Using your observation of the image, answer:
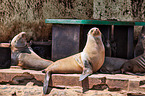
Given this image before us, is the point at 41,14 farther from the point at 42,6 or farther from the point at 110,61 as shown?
the point at 110,61

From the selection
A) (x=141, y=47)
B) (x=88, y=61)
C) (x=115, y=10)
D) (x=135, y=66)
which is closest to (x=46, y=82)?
(x=88, y=61)

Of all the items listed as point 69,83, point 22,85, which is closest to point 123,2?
point 69,83

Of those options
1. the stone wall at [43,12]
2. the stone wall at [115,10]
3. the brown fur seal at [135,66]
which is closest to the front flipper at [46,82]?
the stone wall at [43,12]

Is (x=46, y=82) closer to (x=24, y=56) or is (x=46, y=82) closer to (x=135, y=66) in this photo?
(x=24, y=56)

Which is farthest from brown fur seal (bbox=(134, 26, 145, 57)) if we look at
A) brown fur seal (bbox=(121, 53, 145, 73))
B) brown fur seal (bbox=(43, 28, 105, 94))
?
brown fur seal (bbox=(43, 28, 105, 94))

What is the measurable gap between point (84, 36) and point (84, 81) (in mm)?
1482

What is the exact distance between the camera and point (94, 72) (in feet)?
15.2

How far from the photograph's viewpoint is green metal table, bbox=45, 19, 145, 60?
5.11m

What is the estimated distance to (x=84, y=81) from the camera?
167 inches

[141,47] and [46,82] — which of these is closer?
[46,82]

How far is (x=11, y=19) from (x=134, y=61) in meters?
3.60

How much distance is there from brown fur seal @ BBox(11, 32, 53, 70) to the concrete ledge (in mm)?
448

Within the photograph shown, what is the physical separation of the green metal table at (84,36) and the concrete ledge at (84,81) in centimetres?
91

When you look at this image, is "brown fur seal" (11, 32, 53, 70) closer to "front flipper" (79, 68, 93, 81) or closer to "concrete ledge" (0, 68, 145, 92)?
"concrete ledge" (0, 68, 145, 92)
